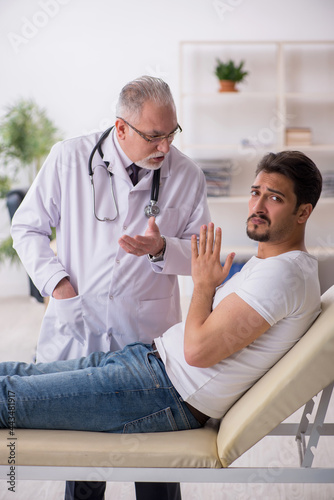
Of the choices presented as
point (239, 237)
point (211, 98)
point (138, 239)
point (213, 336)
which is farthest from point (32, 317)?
point (213, 336)

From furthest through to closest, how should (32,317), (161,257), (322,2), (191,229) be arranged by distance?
(322,2) → (32,317) → (191,229) → (161,257)

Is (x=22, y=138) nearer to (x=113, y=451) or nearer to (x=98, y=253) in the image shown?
(x=98, y=253)

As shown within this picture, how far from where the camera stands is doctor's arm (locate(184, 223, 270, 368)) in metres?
1.35

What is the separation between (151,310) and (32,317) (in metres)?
2.94

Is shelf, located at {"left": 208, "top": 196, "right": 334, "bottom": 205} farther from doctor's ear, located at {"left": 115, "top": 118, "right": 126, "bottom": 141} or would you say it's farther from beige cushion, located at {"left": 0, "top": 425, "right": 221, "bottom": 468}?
beige cushion, located at {"left": 0, "top": 425, "right": 221, "bottom": 468}

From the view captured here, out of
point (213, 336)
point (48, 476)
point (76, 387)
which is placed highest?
point (213, 336)

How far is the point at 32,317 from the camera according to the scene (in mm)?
4625

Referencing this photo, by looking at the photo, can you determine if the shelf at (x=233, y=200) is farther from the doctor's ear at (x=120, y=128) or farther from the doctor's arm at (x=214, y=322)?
the doctor's arm at (x=214, y=322)

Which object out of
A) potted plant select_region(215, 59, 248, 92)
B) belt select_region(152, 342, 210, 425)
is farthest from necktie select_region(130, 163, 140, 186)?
potted plant select_region(215, 59, 248, 92)

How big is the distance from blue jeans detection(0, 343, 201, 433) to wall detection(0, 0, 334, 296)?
13.2 ft

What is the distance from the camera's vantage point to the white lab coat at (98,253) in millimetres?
1844

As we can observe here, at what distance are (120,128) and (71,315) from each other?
61 cm

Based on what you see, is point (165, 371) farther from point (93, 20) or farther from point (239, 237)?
point (93, 20)

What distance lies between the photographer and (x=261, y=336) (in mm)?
1423
